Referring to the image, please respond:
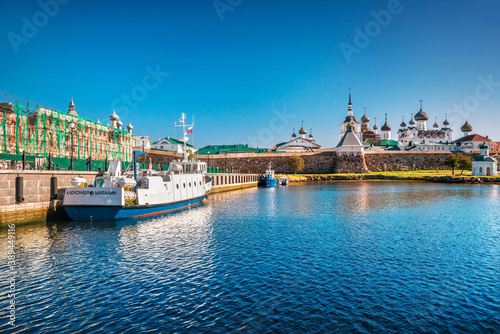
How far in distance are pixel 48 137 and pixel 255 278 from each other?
4425cm

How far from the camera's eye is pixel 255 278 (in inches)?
527

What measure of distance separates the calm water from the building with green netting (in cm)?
1019

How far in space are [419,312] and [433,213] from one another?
24068 mm

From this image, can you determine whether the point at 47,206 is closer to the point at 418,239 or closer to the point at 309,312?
the point at 309,312

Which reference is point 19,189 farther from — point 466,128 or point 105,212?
point 466,128

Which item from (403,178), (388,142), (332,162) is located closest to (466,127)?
(388,142)

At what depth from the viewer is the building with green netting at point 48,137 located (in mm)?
30781

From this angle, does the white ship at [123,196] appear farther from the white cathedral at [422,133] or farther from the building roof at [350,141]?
the white cathedral at [422,133]

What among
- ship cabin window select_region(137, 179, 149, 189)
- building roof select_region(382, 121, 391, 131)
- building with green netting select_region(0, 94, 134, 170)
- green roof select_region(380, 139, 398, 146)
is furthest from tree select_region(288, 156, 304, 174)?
ship cabin window select_region(137, 179, 149, 189)

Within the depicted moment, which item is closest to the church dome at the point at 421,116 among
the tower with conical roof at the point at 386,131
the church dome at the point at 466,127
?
the tower with conical roof at the point at 386,131

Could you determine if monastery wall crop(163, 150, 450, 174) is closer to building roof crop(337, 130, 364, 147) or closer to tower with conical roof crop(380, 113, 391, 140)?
building roof crop(337, 130, 364, 147)

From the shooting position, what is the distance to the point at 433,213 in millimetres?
31031

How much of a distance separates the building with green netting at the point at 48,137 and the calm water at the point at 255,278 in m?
10.2

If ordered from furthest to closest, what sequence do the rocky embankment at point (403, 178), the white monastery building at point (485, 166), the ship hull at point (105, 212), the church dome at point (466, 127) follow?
the church dome at point (466, 127), the white monastery building at point (485, 166), the rocky embankment at point (403, 178), the ship hull at point (105, 212)
